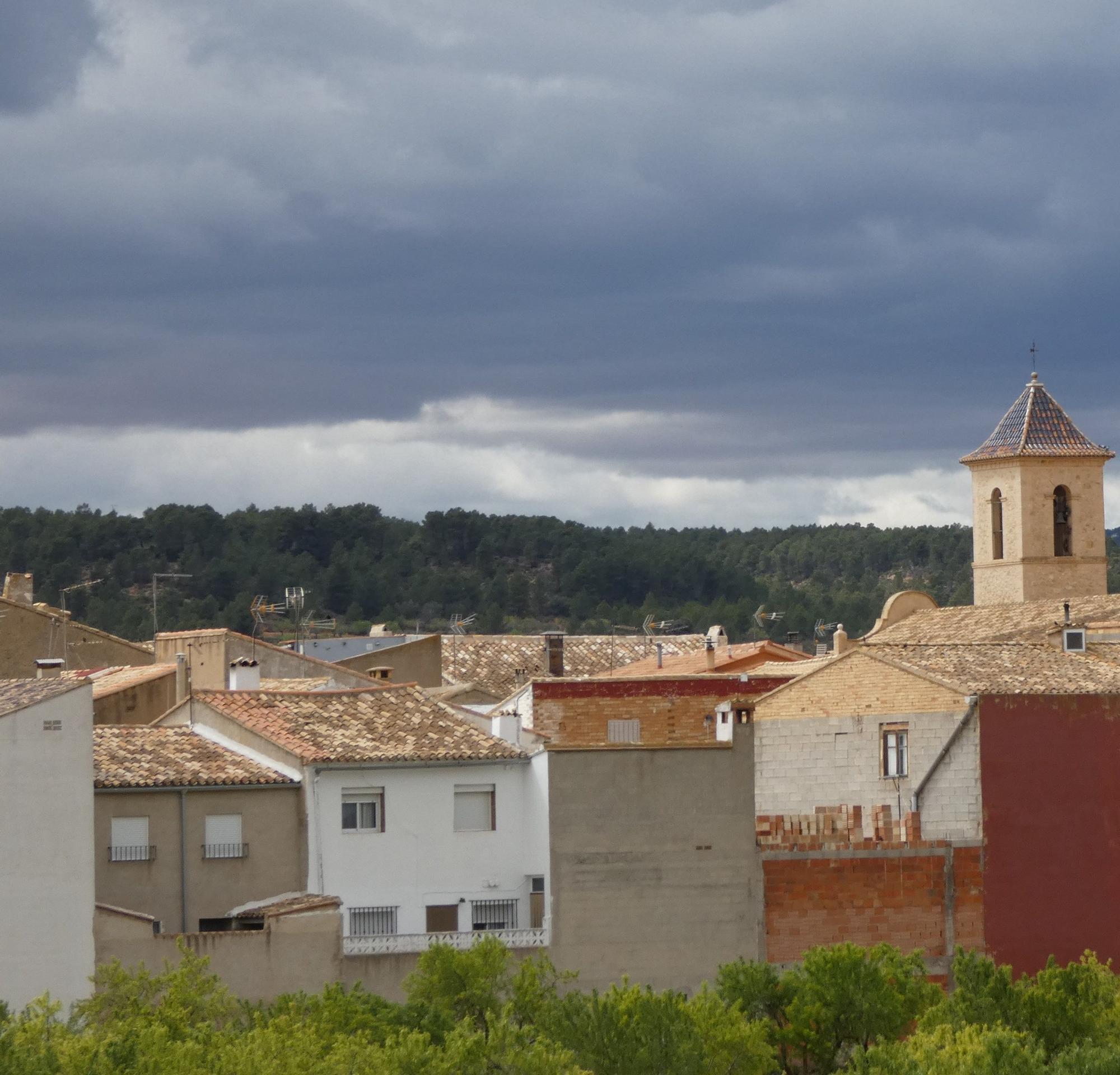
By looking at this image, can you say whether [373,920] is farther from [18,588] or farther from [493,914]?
[18,588]

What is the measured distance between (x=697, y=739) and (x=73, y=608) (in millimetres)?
61193

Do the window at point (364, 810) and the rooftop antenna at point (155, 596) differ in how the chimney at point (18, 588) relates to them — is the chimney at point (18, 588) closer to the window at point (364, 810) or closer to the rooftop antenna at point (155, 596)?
the rooftop antenna at point (155, 596)

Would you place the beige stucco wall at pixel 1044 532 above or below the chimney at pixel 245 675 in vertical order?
above

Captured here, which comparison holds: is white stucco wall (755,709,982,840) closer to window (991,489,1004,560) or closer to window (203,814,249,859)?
window (203,814,249,859)

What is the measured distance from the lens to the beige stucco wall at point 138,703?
160 feet

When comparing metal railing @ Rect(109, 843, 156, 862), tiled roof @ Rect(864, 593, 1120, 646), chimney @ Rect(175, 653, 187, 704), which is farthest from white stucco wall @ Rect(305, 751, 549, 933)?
tiled roof @ Rect(864, 593, 1120, 646)

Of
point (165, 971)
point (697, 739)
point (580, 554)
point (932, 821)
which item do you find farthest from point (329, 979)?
point (580, 554)

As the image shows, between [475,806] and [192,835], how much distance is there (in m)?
4.65

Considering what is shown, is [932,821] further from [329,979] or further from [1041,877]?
[329,979]

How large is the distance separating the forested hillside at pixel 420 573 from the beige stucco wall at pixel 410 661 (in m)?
40.9

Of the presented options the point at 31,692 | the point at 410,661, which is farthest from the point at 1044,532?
the point at 31,692

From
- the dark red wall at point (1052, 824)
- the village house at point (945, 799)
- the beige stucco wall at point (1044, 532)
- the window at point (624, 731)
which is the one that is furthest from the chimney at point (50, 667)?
the beige stucco wall at point (1044, 532)

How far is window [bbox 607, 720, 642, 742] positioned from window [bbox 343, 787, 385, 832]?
13.4 meters

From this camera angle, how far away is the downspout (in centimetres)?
4709
